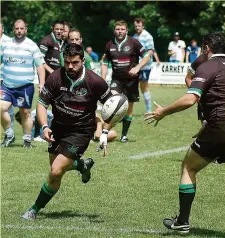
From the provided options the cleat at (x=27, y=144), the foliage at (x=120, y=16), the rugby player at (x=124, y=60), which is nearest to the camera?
the cleat at (x=27, y=144)

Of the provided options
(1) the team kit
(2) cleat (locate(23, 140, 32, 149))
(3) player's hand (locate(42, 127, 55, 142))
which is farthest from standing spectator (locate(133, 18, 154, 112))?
(3) player's hand (locate(42, 127, 55, 142))

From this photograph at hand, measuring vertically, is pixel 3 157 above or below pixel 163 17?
above

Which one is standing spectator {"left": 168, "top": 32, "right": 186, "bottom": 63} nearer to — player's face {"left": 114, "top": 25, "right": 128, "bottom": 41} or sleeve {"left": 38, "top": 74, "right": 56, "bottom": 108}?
player's face {"left": 114, "top": 25, "right": 128, "bottom": 41}

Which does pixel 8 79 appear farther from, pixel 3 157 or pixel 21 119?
pixel 3 157

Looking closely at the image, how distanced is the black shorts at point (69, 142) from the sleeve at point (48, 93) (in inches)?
11.0

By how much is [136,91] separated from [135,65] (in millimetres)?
477

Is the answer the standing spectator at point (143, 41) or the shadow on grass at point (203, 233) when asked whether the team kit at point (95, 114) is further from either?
the standing spectator at point (143, 41)

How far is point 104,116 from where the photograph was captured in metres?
8.38

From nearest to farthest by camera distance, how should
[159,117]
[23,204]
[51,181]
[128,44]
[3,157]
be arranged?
[159,117]
[51,181]
[23,204]
[3,157]
[128,44]

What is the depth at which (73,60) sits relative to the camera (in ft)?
26.2

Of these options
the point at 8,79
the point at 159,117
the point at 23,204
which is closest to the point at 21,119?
the point at 8,79

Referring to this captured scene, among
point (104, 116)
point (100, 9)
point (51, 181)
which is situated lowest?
point (100, 9)

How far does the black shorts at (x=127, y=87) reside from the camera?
586 inches

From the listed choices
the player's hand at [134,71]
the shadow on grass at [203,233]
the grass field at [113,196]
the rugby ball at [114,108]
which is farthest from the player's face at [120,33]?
the shadow on grass at [203,233]
